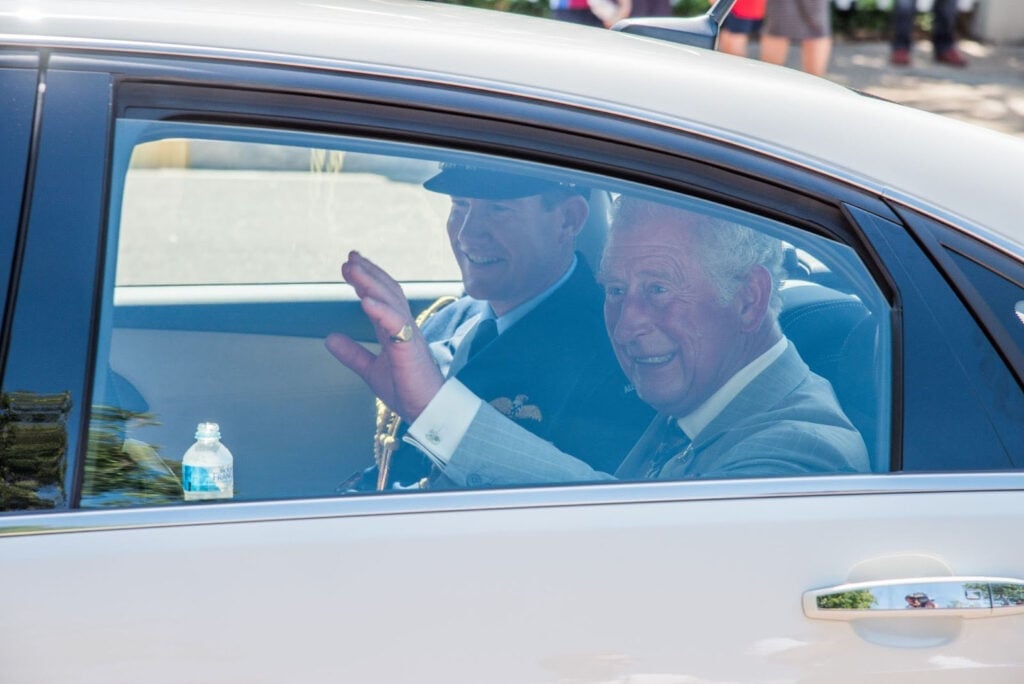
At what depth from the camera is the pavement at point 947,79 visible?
897cm

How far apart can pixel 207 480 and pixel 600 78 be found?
0.72 m

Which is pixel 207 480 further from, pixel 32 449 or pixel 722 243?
pixel 722 243

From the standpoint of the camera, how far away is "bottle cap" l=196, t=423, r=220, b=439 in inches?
66.2

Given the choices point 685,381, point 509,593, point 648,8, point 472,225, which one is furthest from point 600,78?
point 648,8

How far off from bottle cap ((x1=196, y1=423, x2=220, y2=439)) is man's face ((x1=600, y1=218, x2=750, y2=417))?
54cm

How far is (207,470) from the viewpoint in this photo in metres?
1.63

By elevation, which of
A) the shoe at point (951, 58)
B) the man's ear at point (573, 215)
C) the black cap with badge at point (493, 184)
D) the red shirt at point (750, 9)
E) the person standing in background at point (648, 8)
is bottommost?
the man's ear at point (573, 215)

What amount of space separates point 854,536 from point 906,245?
0.37m

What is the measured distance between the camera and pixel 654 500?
1.57 meters

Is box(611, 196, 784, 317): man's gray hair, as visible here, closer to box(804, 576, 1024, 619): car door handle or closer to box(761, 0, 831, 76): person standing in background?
box(804, 576, 1024, 619): car door handle

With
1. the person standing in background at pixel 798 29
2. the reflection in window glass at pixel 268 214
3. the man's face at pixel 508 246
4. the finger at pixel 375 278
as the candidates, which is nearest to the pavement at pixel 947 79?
the person standing in background at pixel 798 29

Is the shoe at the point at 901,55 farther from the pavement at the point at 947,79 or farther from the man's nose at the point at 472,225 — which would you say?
the man's nose at the point at 472,225

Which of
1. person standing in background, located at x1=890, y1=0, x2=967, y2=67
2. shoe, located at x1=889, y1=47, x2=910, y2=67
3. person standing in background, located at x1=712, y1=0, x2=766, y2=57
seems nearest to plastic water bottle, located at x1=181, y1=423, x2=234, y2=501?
person standing in background, located at x1=712, y1=0, x2=766, y2=57

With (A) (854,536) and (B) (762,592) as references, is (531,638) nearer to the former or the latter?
(B) (762,592)
